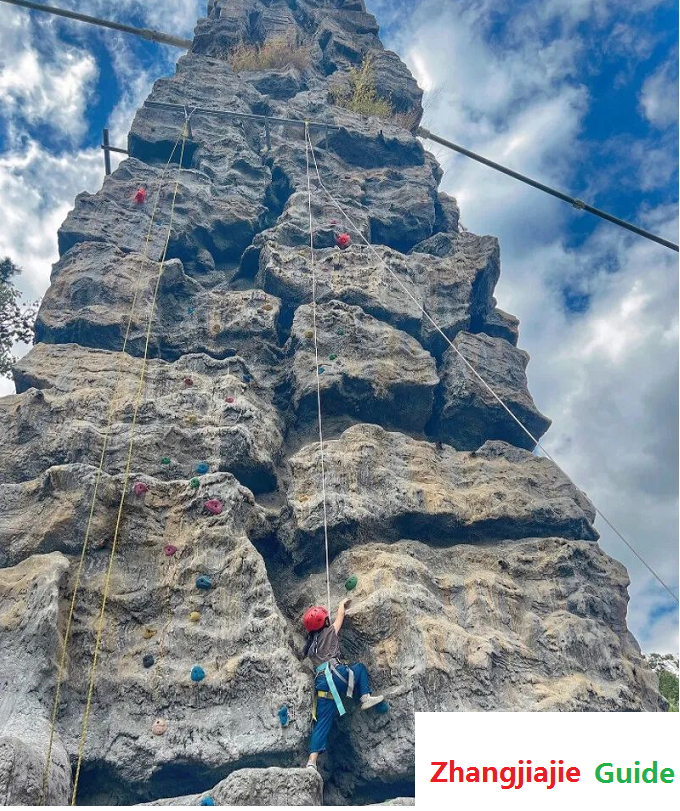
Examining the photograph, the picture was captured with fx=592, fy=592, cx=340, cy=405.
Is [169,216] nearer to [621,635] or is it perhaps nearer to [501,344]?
[501,344]

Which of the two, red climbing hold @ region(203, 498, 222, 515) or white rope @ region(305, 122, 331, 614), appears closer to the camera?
white rope @ region(305, 122, 331, 614)

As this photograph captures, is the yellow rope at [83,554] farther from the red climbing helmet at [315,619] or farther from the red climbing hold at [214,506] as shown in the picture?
the red climbing helmet at [315,619]

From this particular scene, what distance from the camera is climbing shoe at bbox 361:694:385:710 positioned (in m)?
7.05

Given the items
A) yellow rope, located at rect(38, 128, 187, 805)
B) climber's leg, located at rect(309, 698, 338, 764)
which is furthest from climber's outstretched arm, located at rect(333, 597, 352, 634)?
yellow rope, located at rect(38, 128, 187, 805)

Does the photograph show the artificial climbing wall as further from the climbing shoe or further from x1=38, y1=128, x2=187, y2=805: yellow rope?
the climbing shoe

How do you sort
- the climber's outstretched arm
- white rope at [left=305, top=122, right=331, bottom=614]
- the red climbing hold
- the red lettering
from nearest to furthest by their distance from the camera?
1. the red lettering
2. the climber's outstretched arm
3. white rope at [left=305, top=122, right=331, bottom=614]
4. the red climbing hold

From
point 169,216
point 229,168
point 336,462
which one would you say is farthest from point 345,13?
point 336,462

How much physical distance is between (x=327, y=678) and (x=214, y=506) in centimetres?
293

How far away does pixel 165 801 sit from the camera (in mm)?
6141

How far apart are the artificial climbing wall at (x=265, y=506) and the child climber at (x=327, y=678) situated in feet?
0.56

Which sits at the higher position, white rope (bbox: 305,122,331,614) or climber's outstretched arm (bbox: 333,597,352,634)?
white rope (bbox: 305,122,331,614)

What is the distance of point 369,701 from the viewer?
707 centimetres

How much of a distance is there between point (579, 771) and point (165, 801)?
13.5ft

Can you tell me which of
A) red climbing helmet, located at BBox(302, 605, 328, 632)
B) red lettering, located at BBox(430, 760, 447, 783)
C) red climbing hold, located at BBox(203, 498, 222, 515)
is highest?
red climbing hold, located at BBox(203, 498, 222, 515)
